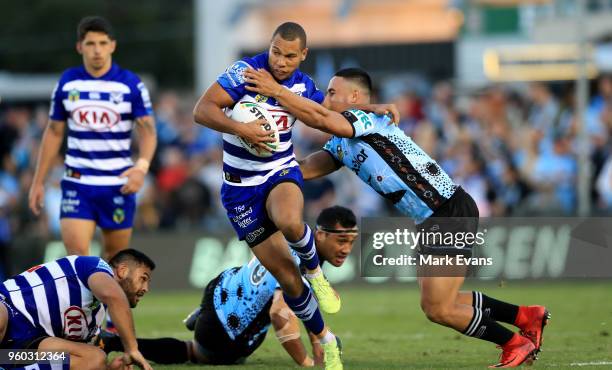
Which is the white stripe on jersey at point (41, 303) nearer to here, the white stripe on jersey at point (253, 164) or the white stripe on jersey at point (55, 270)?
the white stripe on jersey at point (55, 270)

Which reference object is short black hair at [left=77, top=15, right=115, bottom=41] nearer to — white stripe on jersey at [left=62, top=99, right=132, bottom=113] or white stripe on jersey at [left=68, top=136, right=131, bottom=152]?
white stripe on jersey at [left=62, top=99, right=132, bottom=113]

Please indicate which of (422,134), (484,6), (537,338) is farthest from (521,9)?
(537,338)

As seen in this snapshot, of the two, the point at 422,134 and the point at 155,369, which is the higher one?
the point at 422,134

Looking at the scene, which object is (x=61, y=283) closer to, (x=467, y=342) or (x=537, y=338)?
(x=537, y=338)

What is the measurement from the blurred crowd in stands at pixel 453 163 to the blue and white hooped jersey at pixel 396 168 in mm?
8670

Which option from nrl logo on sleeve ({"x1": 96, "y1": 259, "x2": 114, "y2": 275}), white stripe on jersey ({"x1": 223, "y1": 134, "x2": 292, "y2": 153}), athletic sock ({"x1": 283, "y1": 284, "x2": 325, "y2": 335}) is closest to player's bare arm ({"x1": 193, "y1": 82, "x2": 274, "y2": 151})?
white stripe on jersey ({"x1": 223, "y1": 134, "x2": 292, "y2": 153})

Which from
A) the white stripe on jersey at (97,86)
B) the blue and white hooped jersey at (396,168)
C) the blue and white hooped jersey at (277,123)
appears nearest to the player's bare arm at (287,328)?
the blue and white hooped jersey at (277,123)

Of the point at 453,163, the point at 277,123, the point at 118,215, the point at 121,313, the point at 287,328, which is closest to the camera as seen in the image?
the point at 121,313

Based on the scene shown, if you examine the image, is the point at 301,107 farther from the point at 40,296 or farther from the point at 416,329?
the point at 416,329

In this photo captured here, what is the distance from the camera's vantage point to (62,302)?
29.4 feet

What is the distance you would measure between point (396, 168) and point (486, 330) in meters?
1.43

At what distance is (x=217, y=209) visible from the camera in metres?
21.1

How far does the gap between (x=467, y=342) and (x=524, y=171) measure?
7.76m

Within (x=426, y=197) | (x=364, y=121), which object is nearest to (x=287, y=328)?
(x=426, y=197)
